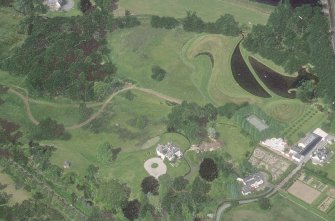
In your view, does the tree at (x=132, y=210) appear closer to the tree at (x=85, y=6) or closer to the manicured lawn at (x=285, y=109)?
the manicured lawn at (x=285, y=109)

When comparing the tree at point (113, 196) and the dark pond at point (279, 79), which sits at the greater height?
the dark pond at point (279, 79)

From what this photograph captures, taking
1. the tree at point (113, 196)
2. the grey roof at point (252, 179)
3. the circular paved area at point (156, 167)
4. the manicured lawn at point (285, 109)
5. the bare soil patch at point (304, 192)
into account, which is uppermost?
the manicured lawn at point (285, 109)

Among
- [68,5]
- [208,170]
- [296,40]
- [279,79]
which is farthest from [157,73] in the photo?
[68,5]

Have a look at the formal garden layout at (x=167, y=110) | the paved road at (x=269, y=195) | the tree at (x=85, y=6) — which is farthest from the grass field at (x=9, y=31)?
the paved road at (x=269, y=195)

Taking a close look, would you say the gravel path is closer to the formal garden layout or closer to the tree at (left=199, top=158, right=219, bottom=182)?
the formal garden layout

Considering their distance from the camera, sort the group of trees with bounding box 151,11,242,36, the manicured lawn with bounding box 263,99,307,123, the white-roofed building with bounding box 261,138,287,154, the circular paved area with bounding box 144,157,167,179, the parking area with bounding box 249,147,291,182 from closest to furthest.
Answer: the circular paved area with bounding box 144,157,167,179 → the parking area with bounding box 249,147,291,182 → the white-roofed building with bounding box 261,138,287,154 → the manicured lawn with bounding box 263,99,307,123 → the group of trees with bounding box 151,11,242,36

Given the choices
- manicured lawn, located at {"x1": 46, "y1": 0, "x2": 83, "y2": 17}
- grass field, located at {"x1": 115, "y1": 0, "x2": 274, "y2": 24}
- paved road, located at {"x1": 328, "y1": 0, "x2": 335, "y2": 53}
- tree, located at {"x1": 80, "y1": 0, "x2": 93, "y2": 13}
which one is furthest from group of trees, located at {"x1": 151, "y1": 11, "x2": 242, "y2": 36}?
manicured lawn, located at {"x1": 46, "y1": 0, "x2": 83, "y2": 17}
